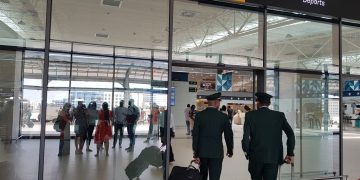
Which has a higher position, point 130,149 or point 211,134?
point 211,134

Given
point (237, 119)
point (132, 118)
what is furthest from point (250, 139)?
point (237, 119)

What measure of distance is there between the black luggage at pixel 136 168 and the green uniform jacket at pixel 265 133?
2.34 m

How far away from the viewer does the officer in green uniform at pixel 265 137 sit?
13.5ft

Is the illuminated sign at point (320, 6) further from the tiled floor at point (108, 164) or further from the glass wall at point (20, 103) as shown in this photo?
the glass wall at point (20, 103)

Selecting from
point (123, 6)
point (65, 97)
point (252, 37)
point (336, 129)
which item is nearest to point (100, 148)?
point (65, 97)

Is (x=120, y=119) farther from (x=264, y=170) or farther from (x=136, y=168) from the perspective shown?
(x=264, y=170)

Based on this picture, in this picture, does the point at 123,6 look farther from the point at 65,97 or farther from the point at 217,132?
the point at 217,132

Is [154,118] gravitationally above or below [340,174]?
above

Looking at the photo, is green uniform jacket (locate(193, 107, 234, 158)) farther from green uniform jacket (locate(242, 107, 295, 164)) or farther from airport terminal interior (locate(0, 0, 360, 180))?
airport terminal interior (locate(0, 0, 360, 180))

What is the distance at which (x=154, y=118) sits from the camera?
19.0 ft

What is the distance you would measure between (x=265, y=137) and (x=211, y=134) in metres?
0.64

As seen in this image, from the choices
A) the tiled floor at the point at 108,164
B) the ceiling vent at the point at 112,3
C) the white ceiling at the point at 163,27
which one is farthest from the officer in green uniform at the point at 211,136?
the ceiling vent at the point at 112,3

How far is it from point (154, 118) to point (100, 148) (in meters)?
1.82

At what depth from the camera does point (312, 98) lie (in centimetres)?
679
